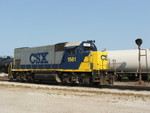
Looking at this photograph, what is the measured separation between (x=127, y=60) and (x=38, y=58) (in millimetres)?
10441

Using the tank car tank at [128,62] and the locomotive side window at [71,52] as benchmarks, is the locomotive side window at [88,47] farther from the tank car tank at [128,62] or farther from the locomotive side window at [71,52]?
the tank car tank at [128,62]

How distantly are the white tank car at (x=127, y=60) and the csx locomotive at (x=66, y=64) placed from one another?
757mm

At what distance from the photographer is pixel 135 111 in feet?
29.2

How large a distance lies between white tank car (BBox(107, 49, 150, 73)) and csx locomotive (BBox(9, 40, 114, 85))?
76 cm

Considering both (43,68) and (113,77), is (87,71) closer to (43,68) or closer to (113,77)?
(113,77)

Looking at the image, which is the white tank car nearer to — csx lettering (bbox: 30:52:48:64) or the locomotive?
csx lettering (bbox: 30:52:48:64)

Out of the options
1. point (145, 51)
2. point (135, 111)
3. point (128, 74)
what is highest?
point (145, 51)

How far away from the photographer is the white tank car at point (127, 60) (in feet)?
60.9

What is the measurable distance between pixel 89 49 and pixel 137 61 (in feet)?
15.6

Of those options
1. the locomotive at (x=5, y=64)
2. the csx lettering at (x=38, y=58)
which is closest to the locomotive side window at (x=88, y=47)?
the csx lettering at (x=38, y=58)

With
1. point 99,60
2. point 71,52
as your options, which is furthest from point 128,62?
point 71,52

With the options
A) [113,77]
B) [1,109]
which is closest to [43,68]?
[113,77]

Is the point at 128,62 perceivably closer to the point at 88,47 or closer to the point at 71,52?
the point at 88,47

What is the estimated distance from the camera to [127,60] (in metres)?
19.5
